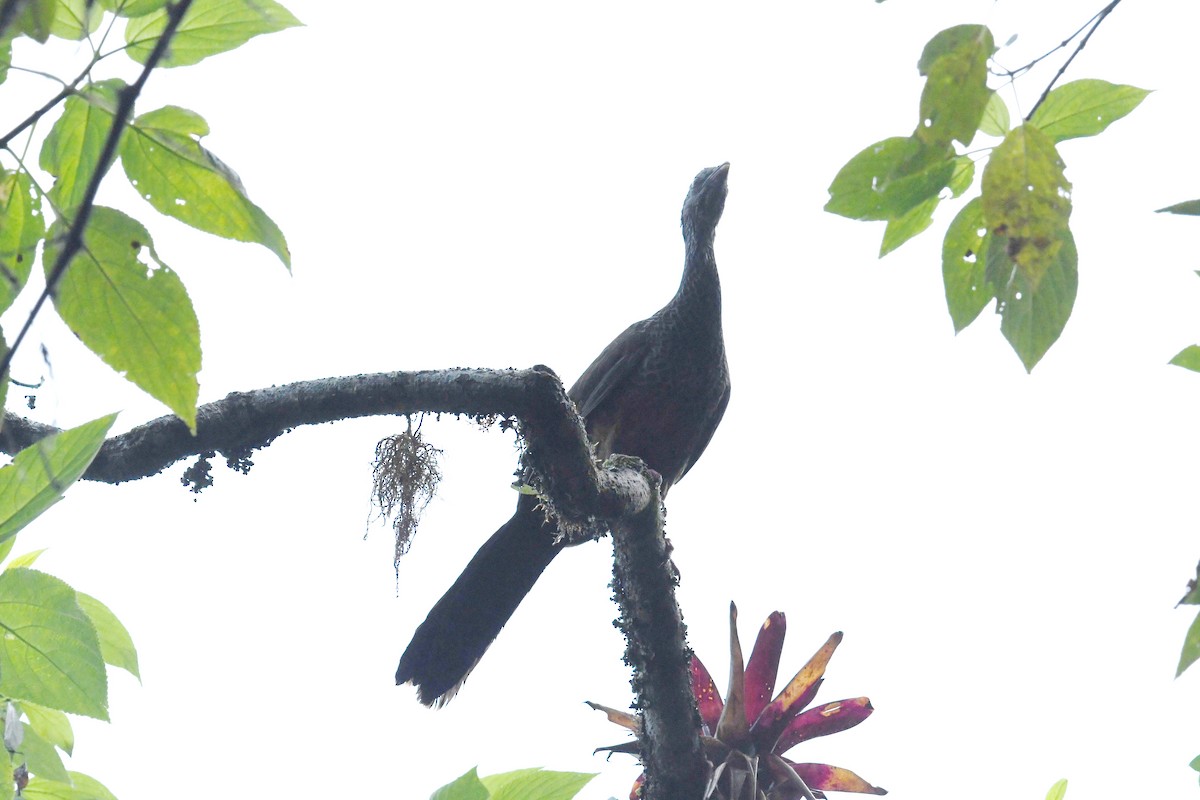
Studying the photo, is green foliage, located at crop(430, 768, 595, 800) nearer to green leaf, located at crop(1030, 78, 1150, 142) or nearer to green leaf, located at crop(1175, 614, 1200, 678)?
green leaf, located at crop(1175, 614, 1200, 678)

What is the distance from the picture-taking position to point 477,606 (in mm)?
3414

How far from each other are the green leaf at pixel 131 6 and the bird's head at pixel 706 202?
139 inches

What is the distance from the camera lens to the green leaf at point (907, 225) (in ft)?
3.60

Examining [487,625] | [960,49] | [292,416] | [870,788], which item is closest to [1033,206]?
[960,49]

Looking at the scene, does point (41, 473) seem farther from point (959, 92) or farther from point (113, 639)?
point (959, 92)

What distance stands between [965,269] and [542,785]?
0.99 metres

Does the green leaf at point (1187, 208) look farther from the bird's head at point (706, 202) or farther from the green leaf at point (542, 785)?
the bird's head at point (706, 202)

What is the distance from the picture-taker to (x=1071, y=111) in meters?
1.04

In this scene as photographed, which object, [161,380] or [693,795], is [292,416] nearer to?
[161,380]

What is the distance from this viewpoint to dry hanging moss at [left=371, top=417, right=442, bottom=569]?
2.36 metres

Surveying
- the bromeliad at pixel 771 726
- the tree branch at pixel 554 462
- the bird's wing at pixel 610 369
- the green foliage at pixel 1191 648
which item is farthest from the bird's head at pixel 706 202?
the green foliage at pixel 1191 648

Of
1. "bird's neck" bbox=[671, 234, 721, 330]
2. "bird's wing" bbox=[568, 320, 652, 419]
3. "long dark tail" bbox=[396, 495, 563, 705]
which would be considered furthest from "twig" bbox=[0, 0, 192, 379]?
"bird's neck" bbox=[671, 234, 721, 330]

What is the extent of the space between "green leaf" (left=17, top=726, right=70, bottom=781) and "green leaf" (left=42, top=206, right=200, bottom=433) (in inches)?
37.7

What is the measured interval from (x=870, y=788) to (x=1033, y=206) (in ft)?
5.49
